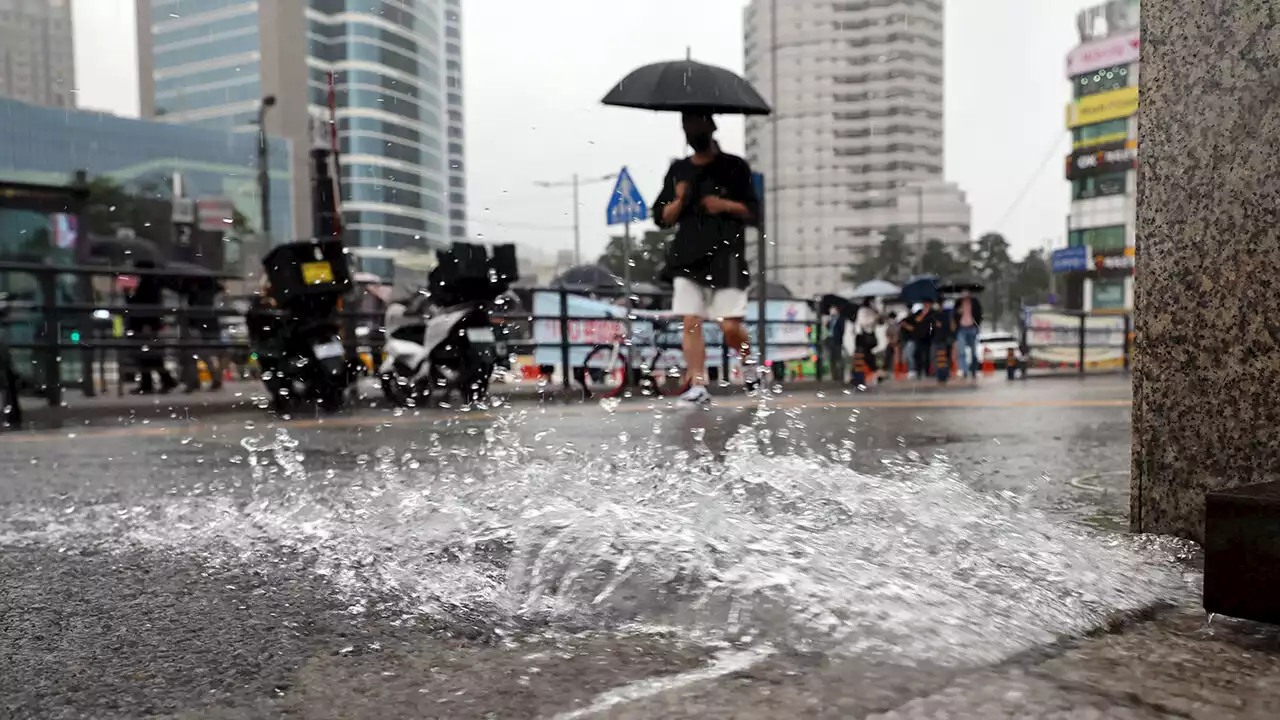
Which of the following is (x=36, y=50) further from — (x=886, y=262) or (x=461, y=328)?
(x=886, y=262)

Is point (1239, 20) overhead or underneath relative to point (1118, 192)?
underneath

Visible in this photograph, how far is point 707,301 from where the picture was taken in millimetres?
5910

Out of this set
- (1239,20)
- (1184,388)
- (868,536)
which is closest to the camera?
(1239,20)

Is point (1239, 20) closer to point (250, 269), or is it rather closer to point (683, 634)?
point (683, 634)

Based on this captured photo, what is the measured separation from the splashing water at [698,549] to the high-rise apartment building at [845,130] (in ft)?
15.4

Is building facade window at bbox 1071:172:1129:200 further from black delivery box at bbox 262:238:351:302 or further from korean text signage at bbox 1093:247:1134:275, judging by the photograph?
black delivery box at bbox 262:238:351:302

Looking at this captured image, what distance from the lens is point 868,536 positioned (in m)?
1.99

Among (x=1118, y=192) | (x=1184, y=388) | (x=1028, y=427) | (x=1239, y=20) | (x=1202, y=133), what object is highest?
(x=1118, y=192)

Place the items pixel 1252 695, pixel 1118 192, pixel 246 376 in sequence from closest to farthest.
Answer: pixel 1252 695 < pixel 246 376 < pixel 1118 192

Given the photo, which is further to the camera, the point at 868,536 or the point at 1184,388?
the point at 868,536

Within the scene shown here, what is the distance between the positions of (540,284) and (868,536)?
24.6 ft

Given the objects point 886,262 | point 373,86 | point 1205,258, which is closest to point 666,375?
point 373,86

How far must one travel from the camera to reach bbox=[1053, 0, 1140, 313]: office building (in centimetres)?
5872

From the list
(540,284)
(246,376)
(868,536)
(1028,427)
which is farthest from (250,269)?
(868,536)
